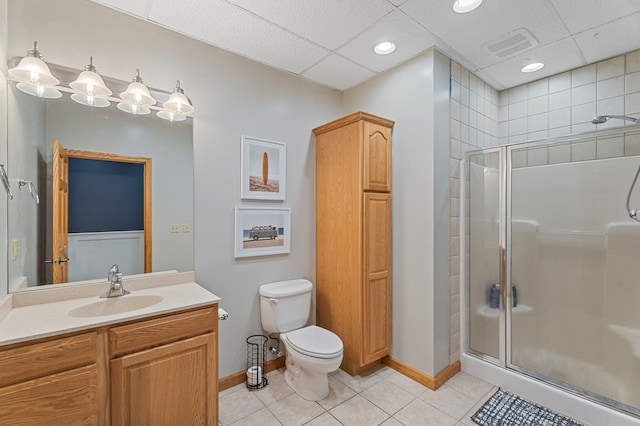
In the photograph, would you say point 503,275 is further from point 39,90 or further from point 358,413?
point 39,90

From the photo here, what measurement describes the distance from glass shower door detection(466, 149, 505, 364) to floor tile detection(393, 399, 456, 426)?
0.72m

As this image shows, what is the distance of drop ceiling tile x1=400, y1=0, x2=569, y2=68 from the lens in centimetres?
170

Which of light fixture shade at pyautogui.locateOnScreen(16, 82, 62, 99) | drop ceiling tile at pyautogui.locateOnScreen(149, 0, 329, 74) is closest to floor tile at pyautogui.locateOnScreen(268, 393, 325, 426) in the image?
light fixture shade at pyautogui.locateOnScreen(16, 82, 62, 99)

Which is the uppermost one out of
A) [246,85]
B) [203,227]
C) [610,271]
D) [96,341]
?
[246,85]

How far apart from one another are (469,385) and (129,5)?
340cm

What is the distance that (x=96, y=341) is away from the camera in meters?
1.28

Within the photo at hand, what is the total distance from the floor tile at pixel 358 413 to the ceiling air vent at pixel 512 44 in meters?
2.66

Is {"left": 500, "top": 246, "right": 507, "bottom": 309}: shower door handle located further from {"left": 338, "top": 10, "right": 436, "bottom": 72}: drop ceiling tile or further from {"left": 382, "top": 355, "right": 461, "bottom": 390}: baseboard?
{"left": 338, "top": 10, "right": 436, "bottom": 72}: drop ceiling tile

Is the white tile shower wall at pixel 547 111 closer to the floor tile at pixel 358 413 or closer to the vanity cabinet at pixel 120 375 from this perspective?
the floor tile at pixel 358 413

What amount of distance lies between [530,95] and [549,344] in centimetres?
217

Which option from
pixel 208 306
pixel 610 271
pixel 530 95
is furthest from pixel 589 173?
pixel 208 306

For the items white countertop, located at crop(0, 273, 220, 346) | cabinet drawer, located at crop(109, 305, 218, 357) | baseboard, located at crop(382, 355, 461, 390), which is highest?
white countertop, located at crop(0, 273, 220, 346)

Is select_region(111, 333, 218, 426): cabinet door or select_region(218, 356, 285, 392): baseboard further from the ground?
select_region(111, 333, 218, 426): cabinet door

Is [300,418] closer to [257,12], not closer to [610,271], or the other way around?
[610,271]
